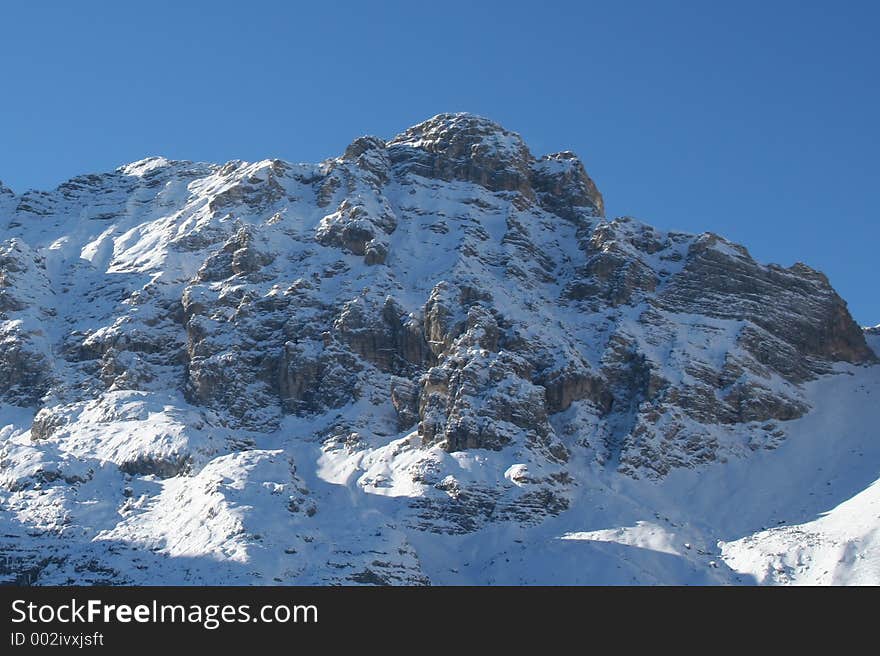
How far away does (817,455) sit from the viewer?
198625 millimetres

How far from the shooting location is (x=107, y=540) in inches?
6860

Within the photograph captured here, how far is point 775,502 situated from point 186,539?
7569 cm
